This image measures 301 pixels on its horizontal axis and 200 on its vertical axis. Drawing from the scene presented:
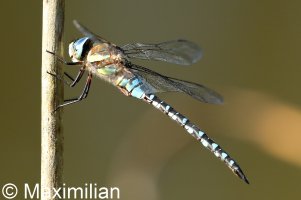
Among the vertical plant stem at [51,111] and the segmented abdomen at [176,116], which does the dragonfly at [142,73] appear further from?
the vertical plant stem at [51,111]

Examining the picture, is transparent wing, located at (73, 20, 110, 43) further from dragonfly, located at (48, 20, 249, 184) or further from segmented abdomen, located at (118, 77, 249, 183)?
segmented abdomen, located at (118, 77, 249, 183)

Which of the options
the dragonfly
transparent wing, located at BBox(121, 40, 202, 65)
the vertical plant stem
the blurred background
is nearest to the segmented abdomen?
the dragonfly

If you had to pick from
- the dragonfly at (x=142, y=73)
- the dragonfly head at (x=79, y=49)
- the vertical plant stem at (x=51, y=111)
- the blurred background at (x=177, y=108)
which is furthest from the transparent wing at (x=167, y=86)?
the blurred background at (x=177, y=108)

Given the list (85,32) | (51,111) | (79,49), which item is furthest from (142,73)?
(51,111)

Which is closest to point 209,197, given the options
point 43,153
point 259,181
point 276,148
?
point 259,181

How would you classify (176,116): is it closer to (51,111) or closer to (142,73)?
(142,73)
